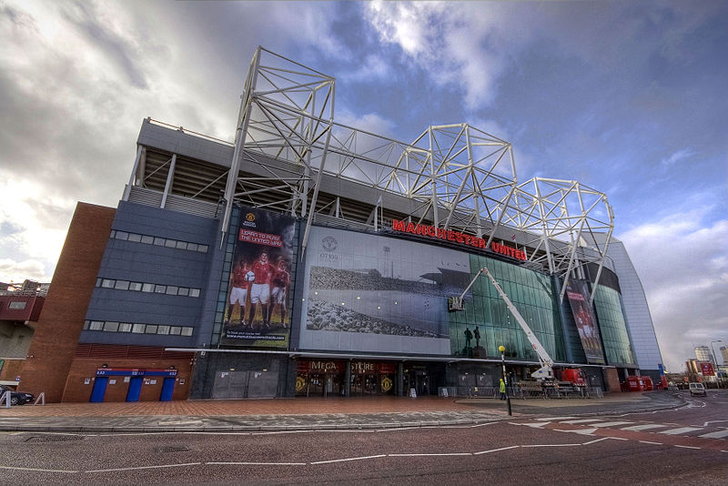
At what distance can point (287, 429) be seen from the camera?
15.3m

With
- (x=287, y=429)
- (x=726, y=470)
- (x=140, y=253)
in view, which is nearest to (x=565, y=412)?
(x=726, y=470)

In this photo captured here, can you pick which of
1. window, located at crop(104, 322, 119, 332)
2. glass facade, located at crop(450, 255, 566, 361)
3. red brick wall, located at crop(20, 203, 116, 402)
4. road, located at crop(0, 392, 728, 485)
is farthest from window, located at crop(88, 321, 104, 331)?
glass facade, located at crop(450, 255, 566, 361)

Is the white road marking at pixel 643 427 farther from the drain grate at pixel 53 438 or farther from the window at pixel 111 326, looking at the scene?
the window at pixel 111 326

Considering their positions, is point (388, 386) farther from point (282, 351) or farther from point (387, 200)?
point (387, 200)

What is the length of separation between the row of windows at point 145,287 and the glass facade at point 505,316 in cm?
3081

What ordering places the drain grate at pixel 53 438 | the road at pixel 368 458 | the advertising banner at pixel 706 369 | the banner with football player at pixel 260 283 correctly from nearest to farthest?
1. the road at pixel 368 458
2. the drain grate at pixel 53 438
3. the banner with football player at pixel 260 283
4. the advertising banner at pixel 706 369

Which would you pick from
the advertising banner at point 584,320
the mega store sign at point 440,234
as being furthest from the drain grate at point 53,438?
the advertising banner at point 584,320

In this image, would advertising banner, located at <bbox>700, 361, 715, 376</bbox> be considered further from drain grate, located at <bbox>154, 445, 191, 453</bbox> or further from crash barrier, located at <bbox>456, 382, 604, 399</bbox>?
drain grate, located at <bbox>154, 445, 191, 453</bbox>

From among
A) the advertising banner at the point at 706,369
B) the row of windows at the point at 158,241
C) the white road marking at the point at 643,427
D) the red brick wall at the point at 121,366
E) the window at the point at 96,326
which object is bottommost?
the white road marking at the point at 643,427

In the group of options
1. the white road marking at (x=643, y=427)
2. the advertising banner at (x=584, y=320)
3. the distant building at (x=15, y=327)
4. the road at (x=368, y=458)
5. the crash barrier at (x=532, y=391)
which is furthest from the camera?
the advertising banner at (x=584, y=320)

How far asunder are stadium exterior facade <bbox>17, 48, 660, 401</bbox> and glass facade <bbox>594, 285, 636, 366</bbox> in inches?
1040

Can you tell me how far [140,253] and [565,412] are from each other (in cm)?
3900

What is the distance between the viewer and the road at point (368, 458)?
7980mm

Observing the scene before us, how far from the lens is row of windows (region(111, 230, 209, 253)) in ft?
112
